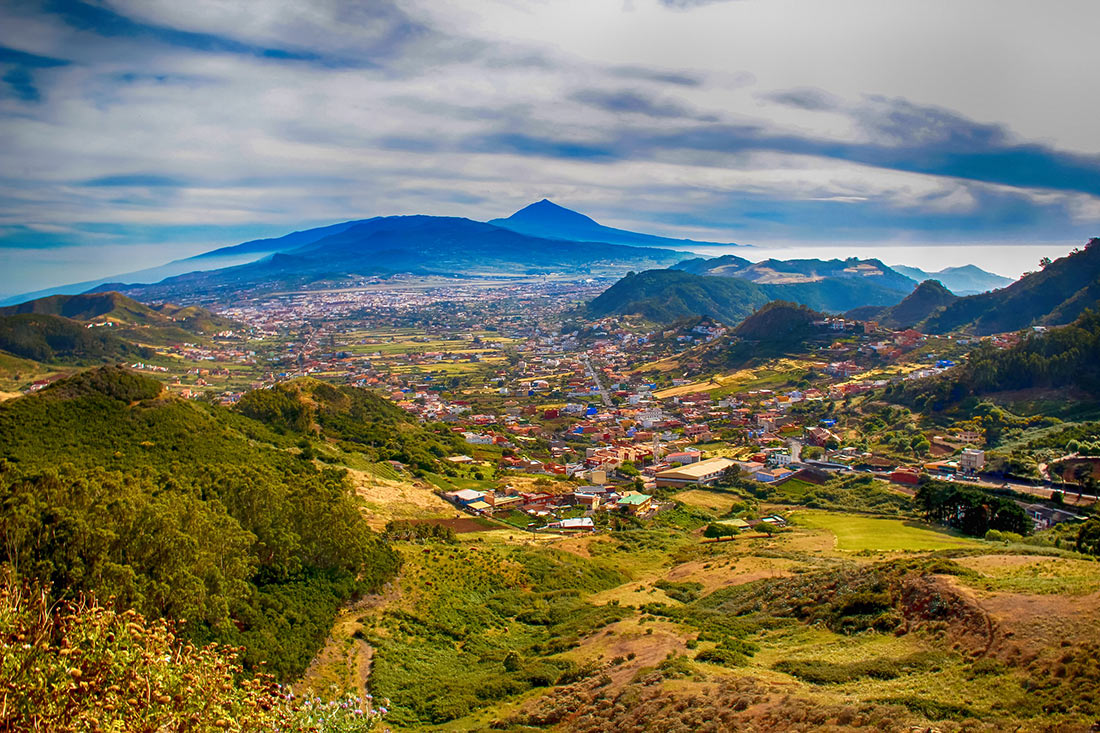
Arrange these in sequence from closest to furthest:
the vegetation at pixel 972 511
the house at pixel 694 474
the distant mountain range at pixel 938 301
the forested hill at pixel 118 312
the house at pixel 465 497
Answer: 1. the vegetation at pixel 972 511
2. the house at pixel 465 497
3. the house at pixel 694 474
4. the distant mountain range at pixel 938 301
5. the forested hill at pixel 118 312

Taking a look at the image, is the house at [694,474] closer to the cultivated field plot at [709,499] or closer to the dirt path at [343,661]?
the cultivated field plot at [709,499]

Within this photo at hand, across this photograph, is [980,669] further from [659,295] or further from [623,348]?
[659,295]

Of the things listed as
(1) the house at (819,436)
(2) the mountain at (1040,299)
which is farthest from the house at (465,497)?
(2) the mountain at (1040,299)

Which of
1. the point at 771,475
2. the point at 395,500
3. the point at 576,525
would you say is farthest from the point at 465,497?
the point at 771,475

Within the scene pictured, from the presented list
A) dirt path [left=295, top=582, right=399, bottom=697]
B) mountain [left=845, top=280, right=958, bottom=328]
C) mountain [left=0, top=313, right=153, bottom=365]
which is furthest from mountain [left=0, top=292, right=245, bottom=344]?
mountain [left=845, top=280, right=958, bottom=328]

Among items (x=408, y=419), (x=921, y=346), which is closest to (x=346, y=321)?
(x=408, y=419)
